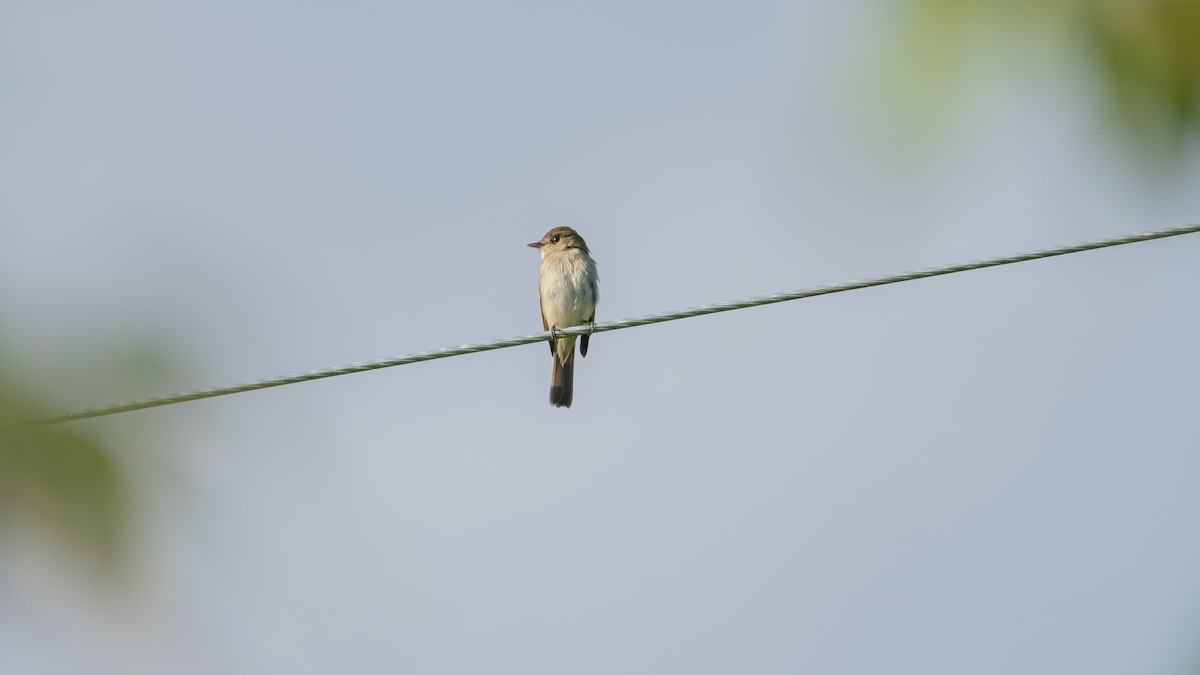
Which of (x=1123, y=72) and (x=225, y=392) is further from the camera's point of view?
(x=225, y=392)

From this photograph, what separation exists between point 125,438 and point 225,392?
128 mm

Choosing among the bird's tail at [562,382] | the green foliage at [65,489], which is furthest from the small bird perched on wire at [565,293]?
the green foliage at [65,489]

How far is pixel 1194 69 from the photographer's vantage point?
3.85ft

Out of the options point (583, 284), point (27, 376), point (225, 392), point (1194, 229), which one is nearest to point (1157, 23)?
point (225, 392)

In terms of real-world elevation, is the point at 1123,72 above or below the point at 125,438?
above

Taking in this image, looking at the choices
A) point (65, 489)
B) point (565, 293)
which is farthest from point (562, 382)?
point (65, 489)

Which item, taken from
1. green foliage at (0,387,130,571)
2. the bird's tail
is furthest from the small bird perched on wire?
green foliage at (0,387,130,571)

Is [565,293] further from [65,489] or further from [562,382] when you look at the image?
[65,489]

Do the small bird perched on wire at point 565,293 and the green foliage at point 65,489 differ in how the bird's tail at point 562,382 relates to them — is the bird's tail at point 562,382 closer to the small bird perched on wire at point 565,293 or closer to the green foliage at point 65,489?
the small bird perched on wire at point 565,293

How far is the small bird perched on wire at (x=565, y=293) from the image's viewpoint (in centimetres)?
1144

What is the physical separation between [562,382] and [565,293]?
1.12 m

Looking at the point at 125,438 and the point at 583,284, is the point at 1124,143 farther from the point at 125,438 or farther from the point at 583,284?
the point at 583,284

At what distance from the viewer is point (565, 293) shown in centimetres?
1141

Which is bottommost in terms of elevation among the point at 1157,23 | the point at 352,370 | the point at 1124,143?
the point at 352,370
